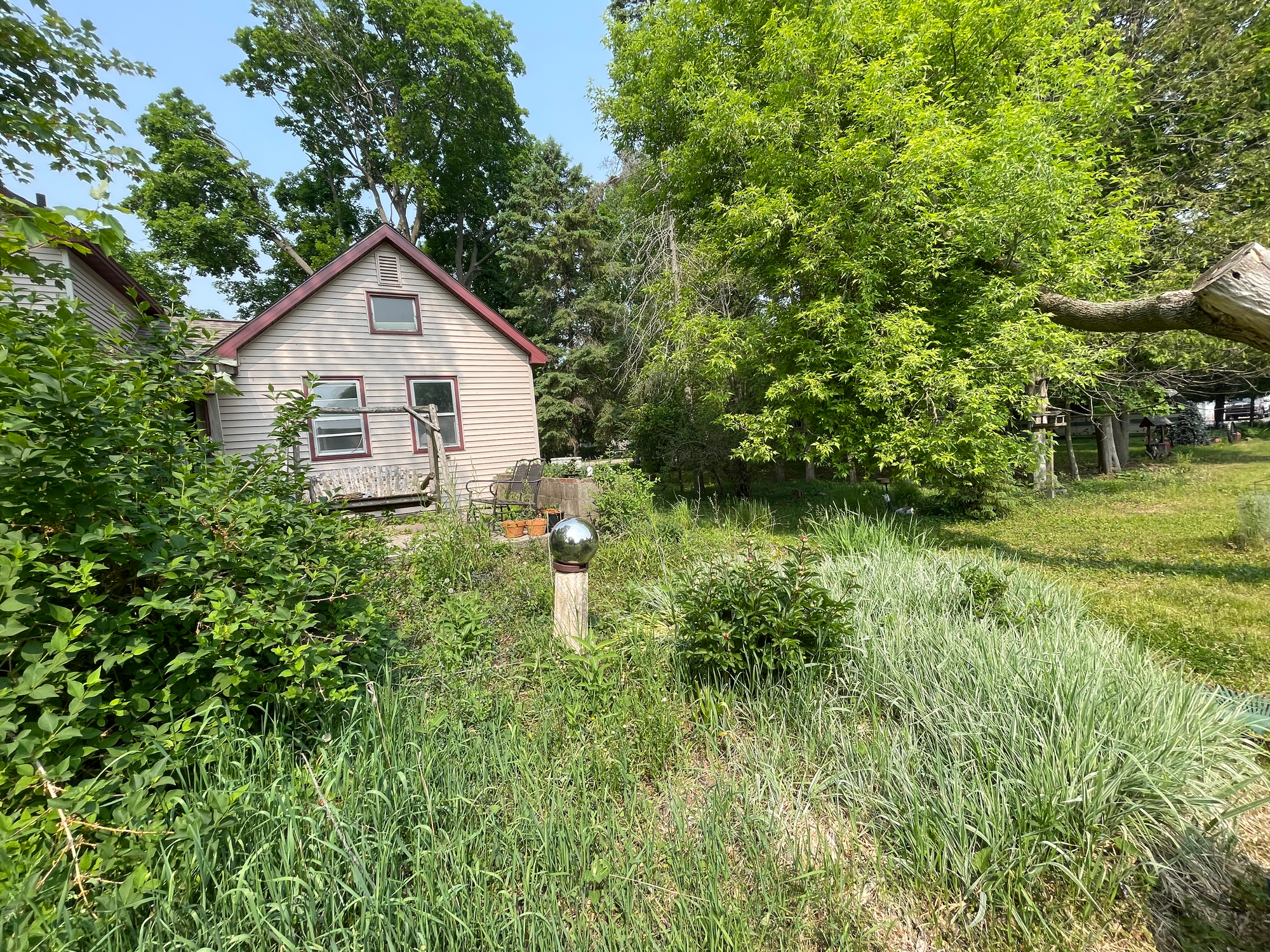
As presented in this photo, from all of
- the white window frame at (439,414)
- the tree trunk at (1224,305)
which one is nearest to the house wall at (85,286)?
the white window frame at (439,414)

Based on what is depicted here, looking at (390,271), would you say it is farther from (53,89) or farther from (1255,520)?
(1255,520)

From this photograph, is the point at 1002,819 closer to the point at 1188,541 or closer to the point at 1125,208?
the point at 1188,541

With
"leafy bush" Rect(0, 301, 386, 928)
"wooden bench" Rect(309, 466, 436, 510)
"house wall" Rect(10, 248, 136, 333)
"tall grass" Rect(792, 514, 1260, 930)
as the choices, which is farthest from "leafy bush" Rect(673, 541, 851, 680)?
"house wall" Rect(10, 248, 136, 333)

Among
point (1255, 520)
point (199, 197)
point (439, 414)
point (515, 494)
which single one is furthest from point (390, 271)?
point (199, 197)

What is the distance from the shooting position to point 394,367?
12.2 metres

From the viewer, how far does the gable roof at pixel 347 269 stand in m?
10.5

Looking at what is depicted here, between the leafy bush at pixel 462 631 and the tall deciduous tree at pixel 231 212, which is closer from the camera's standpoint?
the leafy bush at pixel 462 631

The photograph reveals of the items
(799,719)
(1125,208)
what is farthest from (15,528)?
(1125,208)

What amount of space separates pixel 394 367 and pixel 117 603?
37.8 feet

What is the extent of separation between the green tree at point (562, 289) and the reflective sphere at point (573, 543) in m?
16.8

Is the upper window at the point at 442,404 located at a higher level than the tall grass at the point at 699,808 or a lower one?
higher

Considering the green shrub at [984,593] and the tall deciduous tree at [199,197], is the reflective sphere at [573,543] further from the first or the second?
the tall deciduous tree at [199,197]

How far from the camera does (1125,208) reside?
24.5 feet

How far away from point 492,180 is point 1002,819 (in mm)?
31420
